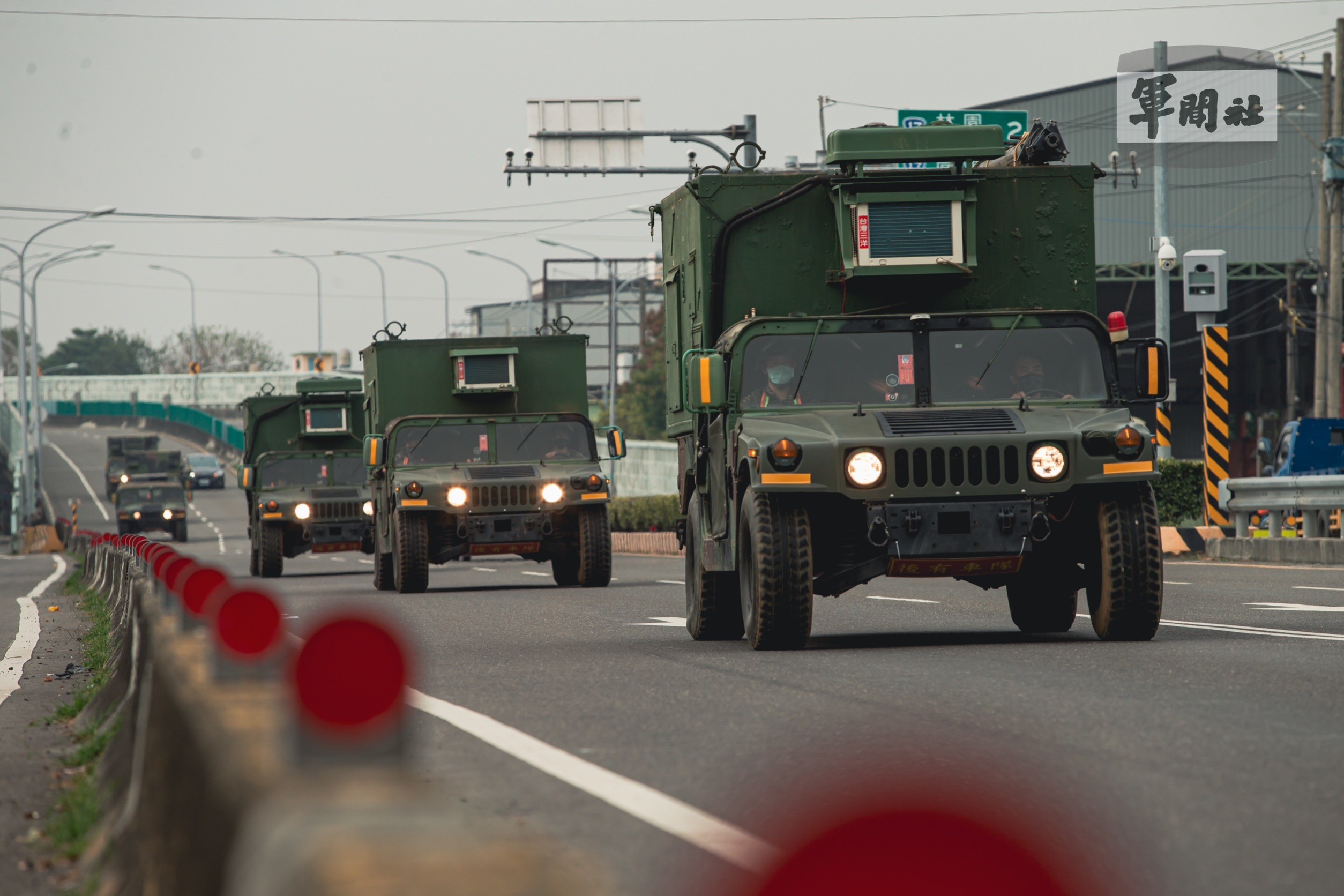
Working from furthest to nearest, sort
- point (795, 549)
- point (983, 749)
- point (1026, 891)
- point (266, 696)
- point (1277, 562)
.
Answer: point (1277, 562) → point (795, 549) → point (983, 749) → point (266, 696) → point (1026, 891)

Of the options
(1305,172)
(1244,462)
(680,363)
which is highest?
(1305,172)

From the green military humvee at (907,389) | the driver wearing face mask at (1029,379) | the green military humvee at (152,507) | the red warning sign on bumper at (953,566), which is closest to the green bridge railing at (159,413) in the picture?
the green military humvee at (152,507)

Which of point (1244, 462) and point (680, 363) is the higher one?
point (680, 363)

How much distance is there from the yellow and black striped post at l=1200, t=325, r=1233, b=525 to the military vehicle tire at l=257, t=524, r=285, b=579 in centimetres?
1410

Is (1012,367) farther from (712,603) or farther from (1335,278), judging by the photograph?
(1335,278)

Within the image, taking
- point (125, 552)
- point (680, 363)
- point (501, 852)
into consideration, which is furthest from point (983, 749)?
point (125, 552)

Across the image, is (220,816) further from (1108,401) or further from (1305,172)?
(1305,172)

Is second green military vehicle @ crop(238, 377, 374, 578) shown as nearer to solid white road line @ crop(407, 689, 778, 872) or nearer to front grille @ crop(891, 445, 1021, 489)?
front grille @ crop(891, 445, 1021, 489)

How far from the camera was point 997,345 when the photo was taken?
12180 mm

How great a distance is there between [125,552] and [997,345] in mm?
9135

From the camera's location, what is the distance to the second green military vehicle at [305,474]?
1203 inches

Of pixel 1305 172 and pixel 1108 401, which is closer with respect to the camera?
pixel 1108 401

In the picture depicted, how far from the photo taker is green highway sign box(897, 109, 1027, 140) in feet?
129

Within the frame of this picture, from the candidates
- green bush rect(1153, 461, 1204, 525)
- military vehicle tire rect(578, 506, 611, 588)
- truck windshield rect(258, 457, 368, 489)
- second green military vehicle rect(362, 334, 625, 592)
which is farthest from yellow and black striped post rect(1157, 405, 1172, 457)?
truck windshield rect(258, 457, 368, 489)
